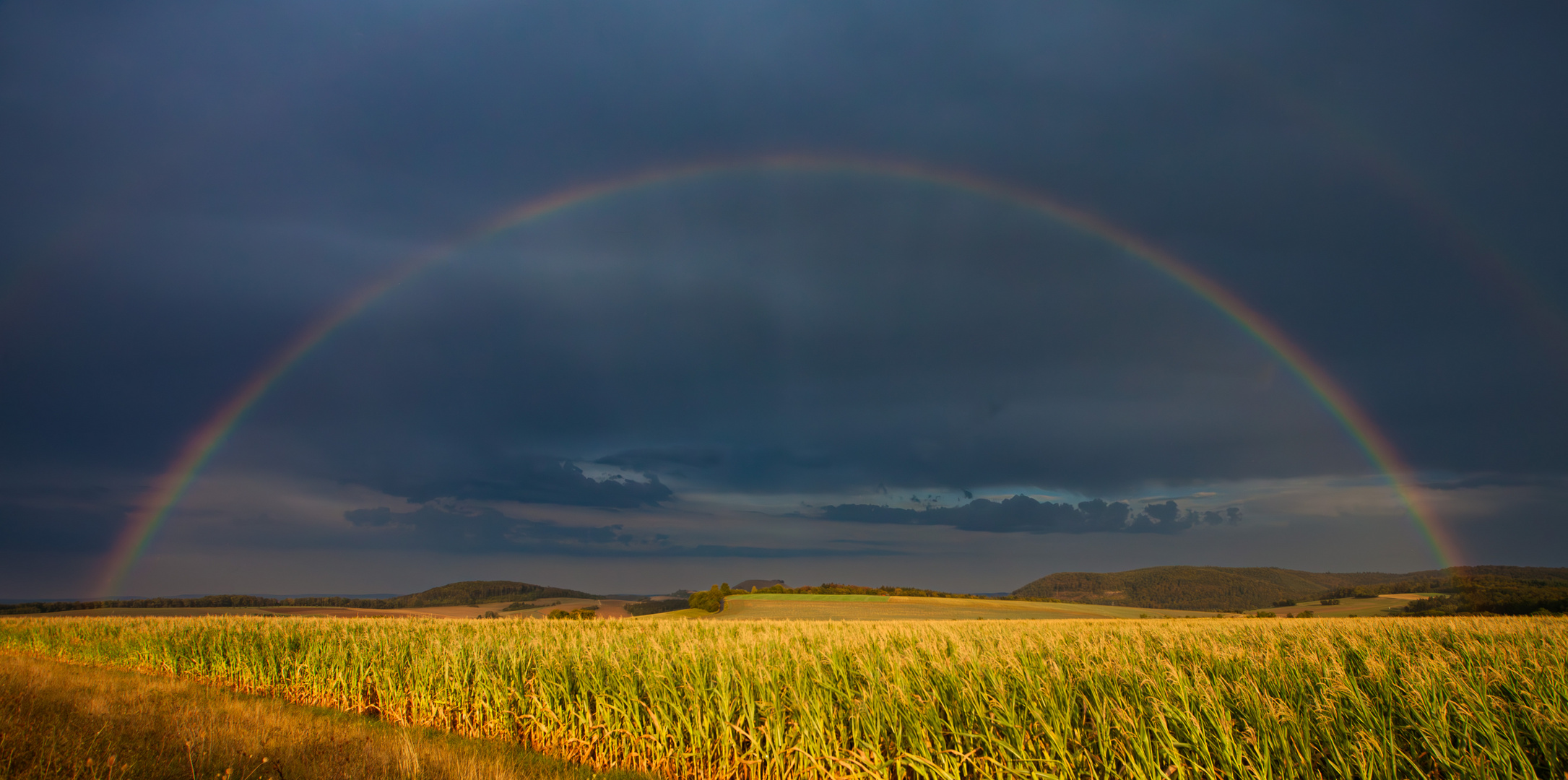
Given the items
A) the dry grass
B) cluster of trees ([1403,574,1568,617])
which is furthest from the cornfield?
cluster of trees ([1403,574,1568,617])

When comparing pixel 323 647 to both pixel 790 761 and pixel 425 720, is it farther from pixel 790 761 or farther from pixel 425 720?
pixel 790 761

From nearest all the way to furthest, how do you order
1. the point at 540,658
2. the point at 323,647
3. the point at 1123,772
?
the point at 1123,772 → the point at 540,658 → the point at 323,647

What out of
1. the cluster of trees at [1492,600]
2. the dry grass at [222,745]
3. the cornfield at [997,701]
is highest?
the cornfield at [997,701]

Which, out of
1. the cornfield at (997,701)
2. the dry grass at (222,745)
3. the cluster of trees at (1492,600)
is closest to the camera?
the cornfield at (997,701)

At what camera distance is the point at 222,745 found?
9602 mm

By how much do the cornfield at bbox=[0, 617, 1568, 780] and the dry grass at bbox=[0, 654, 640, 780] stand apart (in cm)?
80

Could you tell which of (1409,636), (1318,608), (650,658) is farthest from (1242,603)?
(650,658)

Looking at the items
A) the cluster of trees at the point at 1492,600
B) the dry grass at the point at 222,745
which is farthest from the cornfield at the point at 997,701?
the cluster of trees at the point at 1492,600

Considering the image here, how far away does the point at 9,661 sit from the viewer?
22.5 meters

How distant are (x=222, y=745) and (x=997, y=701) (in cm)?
1102

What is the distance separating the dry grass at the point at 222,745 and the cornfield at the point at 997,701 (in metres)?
0.80

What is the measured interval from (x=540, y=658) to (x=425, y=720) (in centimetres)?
328

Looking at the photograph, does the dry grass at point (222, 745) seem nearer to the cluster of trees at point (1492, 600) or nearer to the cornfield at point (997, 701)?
the cornfield at point (997, 701)

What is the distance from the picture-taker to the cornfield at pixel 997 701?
214 inches
